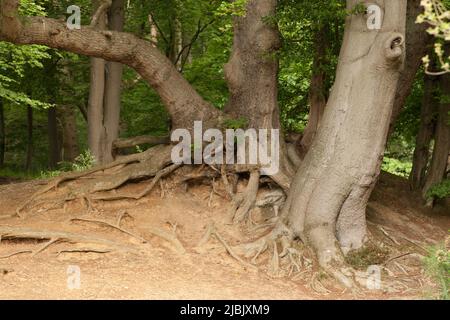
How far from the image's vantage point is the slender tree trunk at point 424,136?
50.5ft

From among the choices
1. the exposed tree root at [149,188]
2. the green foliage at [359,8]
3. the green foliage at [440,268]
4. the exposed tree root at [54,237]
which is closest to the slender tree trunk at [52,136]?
the exposed tree root at [149,188]

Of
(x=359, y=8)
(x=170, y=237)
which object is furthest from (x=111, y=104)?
(x=359, y=8)

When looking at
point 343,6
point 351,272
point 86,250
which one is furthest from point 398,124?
point 86,250

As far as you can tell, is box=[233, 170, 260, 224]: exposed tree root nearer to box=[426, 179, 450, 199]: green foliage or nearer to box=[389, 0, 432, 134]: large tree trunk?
box=[389, 0, 432, 134]: large tree trunk

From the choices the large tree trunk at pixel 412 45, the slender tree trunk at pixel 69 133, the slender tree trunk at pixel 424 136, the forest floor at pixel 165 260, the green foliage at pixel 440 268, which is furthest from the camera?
the slender tree trunk at pixel 69 133

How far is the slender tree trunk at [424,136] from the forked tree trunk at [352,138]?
5943 mm

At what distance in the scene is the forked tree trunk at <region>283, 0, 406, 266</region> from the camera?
9.66 metres

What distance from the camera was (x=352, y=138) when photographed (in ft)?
32.3

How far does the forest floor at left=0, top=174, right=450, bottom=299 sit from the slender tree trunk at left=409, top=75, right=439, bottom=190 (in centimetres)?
331

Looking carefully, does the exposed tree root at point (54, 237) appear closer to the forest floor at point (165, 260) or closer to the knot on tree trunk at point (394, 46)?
the forest floor at point (165, 260)

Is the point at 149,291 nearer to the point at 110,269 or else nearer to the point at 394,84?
the point at 110,269

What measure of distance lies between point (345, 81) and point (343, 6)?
1.44 metres

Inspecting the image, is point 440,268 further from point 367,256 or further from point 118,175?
point 118,175

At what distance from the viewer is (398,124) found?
1719 centimetres
